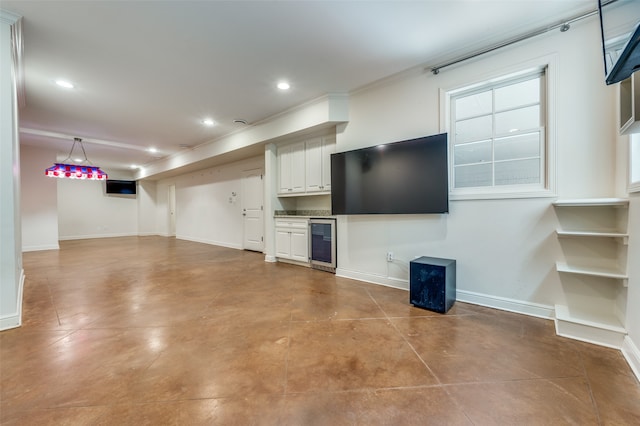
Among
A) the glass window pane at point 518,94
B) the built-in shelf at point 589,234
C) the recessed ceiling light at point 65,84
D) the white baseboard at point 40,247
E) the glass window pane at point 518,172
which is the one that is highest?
the recessed ceiling light at point 65,84

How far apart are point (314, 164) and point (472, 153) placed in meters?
2.50

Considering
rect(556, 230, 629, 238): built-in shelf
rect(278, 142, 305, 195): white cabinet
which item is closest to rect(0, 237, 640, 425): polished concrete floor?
rect(556, 230, 629, 238): built-in shelf

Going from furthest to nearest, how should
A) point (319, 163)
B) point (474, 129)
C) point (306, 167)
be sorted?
point (306, 167), point (319, 163), point (474, 129)

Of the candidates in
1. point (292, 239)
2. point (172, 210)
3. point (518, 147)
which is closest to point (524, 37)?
point (518, 147)

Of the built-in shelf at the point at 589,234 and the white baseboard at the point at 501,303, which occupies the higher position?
the built-in shelf at the point at 589,234

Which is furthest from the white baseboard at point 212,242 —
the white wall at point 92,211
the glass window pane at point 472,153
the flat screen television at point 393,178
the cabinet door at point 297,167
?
the glass window pane at point 472,153

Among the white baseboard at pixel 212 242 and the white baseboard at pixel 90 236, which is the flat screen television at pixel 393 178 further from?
the white baseboard at pixel 90 236

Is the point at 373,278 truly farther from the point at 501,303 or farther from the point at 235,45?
the point at 235,45

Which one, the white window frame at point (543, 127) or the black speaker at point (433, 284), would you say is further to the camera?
the black speaker at point (433, 284)

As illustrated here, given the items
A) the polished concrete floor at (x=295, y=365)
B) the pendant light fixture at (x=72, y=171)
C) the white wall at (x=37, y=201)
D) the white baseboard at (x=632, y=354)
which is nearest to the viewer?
the polished concrete floor at (x=295, y=365)

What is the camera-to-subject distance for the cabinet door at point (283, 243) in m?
4.82

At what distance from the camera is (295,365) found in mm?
1683

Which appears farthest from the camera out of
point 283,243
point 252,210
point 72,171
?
point 252,210

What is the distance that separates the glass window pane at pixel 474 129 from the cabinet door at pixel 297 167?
2653 millimetres
